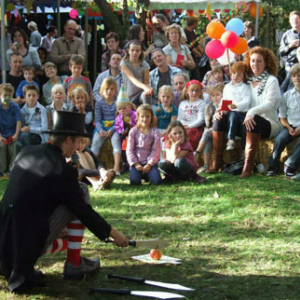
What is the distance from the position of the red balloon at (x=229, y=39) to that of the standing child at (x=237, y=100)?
899 millimetres

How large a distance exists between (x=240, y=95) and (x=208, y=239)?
3.76 meters

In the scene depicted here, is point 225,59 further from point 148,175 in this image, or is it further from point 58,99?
point 148,175

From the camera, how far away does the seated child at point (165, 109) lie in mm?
9273

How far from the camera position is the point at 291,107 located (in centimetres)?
857

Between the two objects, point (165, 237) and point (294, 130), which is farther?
point (294, 130)

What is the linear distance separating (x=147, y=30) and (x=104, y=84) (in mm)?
4057

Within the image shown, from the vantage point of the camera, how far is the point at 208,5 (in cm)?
1359

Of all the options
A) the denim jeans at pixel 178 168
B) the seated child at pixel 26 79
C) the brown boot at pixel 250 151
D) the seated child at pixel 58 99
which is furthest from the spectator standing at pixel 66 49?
the brown boot at pixel 250 151

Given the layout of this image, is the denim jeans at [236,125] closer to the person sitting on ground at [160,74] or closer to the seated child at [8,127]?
the person sitting on ground at [160,74]

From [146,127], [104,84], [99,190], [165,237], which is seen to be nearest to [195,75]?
[104,84]

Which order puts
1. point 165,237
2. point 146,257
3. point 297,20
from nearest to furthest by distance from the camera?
1. point 146,257
2. point 165,237
3. point 297,20

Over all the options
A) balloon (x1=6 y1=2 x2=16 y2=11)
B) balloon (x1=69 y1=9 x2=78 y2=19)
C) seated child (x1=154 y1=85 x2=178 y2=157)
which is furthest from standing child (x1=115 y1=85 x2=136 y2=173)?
balloon (x1=69 y1=9 x2=78 y2=19)

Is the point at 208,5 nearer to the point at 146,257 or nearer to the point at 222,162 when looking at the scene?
the point at 222,162

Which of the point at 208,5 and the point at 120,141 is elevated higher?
the point at 208,5
